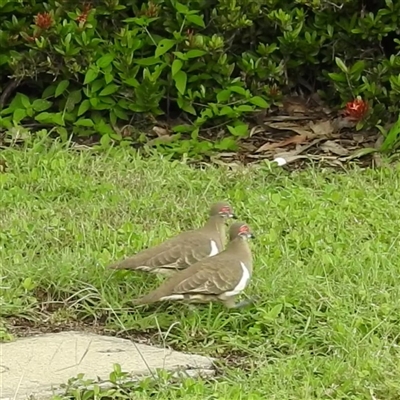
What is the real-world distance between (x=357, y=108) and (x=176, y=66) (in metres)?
1.34

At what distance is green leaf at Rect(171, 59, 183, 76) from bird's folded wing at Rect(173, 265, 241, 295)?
9.89ft

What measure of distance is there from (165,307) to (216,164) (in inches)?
98.0

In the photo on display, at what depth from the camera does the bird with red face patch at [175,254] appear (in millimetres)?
5367

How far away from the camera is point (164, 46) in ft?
26.0

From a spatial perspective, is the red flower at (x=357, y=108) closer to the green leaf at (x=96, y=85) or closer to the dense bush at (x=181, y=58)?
the dense bush at (x=181, y=58)

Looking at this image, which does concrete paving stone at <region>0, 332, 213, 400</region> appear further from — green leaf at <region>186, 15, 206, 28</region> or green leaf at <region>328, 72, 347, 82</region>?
green leaf at <region>328, 72, 347, 82</region>

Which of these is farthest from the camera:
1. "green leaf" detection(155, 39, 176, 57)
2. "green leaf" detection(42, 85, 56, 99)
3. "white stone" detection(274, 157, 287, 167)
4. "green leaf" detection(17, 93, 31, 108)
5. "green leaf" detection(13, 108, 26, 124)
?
"green leaf" detection(42, 85, 56, 99)

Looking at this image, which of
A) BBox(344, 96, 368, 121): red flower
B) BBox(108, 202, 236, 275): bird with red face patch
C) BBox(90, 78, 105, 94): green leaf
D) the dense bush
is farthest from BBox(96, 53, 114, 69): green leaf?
BBox(108, 202, 236, 275): bird with red face patch

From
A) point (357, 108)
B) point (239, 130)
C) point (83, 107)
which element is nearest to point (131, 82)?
point (83, 107)

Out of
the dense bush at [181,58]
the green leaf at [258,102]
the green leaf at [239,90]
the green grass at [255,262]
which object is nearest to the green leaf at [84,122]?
the dense bush at [181,58]

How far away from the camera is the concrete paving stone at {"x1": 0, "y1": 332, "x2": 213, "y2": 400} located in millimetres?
4512

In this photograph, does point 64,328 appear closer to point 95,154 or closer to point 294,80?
point 95,154

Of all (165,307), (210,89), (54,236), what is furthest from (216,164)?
(165,307)

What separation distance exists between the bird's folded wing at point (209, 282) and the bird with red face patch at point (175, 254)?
25 cm
